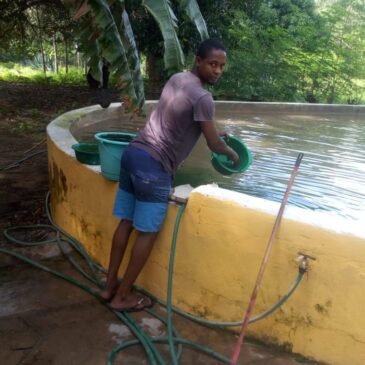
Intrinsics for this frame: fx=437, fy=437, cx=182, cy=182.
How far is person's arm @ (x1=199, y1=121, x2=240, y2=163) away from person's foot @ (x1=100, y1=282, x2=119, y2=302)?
127 centimetres

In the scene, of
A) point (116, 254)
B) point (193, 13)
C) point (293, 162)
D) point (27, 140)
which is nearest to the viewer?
point (116, 254)

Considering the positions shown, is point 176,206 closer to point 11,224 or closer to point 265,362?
point 265,362

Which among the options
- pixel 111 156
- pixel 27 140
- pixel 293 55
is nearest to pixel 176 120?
pixel 111 156

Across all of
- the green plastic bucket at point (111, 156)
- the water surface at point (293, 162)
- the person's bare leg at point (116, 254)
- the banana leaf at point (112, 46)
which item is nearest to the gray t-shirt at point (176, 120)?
the green plastic bucket at point (111, 156)

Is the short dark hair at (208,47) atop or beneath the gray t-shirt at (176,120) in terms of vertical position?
atop

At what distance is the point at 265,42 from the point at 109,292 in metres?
13.5

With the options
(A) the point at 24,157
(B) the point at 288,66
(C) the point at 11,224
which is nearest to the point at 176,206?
(C) the point at 11,224

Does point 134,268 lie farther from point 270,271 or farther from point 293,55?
point 293,55

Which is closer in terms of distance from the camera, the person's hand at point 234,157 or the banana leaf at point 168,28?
the person's hand at point 234,157

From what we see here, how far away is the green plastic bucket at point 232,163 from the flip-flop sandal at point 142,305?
1.17 meters

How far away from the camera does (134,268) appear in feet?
10.3

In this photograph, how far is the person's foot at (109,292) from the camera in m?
3.25

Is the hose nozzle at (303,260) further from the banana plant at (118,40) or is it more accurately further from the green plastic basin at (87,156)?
the green plastic basin at (87,156)

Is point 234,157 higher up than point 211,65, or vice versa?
point 211,65
